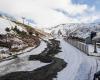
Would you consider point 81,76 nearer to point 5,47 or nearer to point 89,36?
point 5,47

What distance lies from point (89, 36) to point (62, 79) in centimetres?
7691

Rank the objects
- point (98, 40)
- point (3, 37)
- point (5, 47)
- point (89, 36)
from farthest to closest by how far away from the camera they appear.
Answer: point (89, 36) < point (98, 40) < point (3, 37) < point (5, 47)

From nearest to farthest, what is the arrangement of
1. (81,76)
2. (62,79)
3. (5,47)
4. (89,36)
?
1. (62,79)
2. (81,76)
3. (5,47)
4. (89,36)

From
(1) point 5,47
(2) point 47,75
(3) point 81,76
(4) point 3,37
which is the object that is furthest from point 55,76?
(4) point 3,37

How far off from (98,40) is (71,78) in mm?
53922

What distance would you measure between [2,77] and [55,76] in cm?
413

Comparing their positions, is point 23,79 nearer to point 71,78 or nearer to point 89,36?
Result: point 71,78

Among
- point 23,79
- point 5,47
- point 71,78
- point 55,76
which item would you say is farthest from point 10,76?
point 5,47

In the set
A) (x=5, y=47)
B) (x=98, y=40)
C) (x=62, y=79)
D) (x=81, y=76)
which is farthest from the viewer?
(x=98, y=40)

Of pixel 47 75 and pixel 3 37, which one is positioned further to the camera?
pixel 3 37

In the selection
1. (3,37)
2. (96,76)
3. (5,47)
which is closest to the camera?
(96,76)

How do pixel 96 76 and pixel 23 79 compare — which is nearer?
pixel 96 76

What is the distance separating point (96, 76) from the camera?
1466cm

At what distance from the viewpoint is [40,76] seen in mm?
18062
